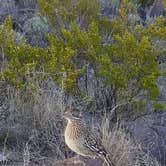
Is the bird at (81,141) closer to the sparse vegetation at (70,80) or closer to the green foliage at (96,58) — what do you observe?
the sparse vegetation at (70,80)

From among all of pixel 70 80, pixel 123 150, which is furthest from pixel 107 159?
pixel 70 80

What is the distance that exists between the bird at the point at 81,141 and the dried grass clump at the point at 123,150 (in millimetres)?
581

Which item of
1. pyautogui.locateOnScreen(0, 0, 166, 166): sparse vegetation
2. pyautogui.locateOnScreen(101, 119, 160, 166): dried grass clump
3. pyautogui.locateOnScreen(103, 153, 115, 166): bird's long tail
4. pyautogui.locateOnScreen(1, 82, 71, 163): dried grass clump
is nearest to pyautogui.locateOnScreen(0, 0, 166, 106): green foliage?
pyautogui.locateOnScreen(0, 0, 166, 166): sparse vegetation

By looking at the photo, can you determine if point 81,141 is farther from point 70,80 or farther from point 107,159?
point 70,80

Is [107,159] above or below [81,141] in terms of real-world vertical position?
below

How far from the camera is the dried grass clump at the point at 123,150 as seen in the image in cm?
730

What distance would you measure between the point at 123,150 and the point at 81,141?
2.79 ft

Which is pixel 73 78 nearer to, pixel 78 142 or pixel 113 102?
pixel 113 102

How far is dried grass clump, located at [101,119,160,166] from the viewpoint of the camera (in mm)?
7305

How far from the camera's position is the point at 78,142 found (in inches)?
260

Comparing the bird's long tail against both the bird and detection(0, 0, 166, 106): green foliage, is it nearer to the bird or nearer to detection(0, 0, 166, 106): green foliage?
the bird

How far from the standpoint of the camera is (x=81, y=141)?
6.62m

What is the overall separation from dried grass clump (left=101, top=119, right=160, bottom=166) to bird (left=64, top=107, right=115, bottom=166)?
581 mm

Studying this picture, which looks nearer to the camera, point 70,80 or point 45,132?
point 45,132
